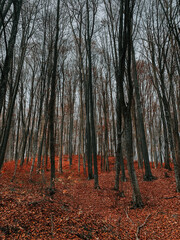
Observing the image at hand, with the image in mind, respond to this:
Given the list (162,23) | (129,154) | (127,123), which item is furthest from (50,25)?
(129,154)

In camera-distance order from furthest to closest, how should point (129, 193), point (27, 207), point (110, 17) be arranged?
1. point (110, 17)
2. point (129, 193)
3. point (27, 207)

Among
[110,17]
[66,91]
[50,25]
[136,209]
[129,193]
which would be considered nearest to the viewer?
[136,209]

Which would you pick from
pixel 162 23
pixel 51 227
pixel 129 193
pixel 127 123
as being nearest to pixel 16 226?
pixel 51 227

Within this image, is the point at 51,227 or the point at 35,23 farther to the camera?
the point at 35,23

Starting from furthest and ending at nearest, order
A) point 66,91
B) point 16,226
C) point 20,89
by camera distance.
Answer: point 66,91 → point 20,89 → point 16,226

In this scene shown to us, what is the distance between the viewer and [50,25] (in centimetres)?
919

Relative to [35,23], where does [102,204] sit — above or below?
below

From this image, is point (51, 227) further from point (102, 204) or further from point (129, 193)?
point (129, 193)

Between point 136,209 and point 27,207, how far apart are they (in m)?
3.21

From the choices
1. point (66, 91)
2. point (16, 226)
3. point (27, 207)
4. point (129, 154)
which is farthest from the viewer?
point (66, 91)

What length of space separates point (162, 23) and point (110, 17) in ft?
10.5

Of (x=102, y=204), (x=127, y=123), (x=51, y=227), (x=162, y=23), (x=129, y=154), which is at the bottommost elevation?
(x=102, y=204)

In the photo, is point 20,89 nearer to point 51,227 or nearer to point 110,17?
point 110,17

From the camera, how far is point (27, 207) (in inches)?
148
